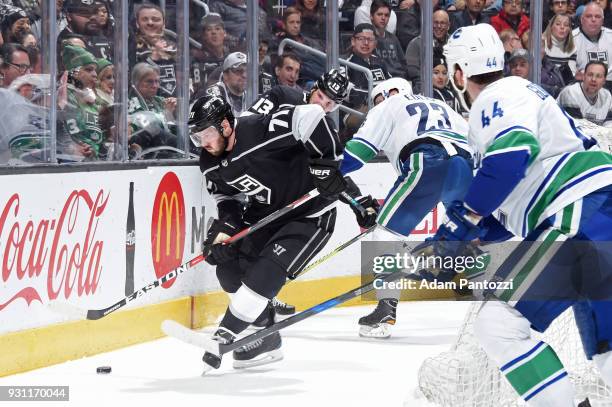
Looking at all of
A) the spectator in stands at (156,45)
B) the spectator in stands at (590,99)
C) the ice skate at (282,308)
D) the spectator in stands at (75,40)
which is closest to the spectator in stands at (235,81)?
the spectator in stands at (156,45)

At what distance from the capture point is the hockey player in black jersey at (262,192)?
443 cm

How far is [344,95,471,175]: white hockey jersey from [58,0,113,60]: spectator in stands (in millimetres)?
1167

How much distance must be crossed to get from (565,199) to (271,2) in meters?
3.87

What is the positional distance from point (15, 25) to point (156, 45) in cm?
107

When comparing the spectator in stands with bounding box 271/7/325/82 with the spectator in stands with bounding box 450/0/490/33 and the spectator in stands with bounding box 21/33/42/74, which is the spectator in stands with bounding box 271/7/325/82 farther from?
the spectator in stands with bounding box 21/33/42/74

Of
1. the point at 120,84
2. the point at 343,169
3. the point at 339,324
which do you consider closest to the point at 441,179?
the point at 343,169

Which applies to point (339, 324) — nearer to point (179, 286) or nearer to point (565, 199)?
point (179, 286)

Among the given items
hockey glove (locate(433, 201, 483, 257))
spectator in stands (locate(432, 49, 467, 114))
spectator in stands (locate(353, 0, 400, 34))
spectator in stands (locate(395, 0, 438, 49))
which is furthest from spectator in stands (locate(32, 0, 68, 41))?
spectator in stands (locate(432, 49, 467, 114))

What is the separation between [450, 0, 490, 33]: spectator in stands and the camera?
23.9ft

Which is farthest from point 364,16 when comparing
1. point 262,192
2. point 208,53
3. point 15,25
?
point 15,25

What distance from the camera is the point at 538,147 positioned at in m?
2.88

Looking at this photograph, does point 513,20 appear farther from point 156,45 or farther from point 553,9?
point 156,45

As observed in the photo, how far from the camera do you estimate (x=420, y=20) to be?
711cm

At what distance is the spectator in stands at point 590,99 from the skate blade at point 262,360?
3.49 m
